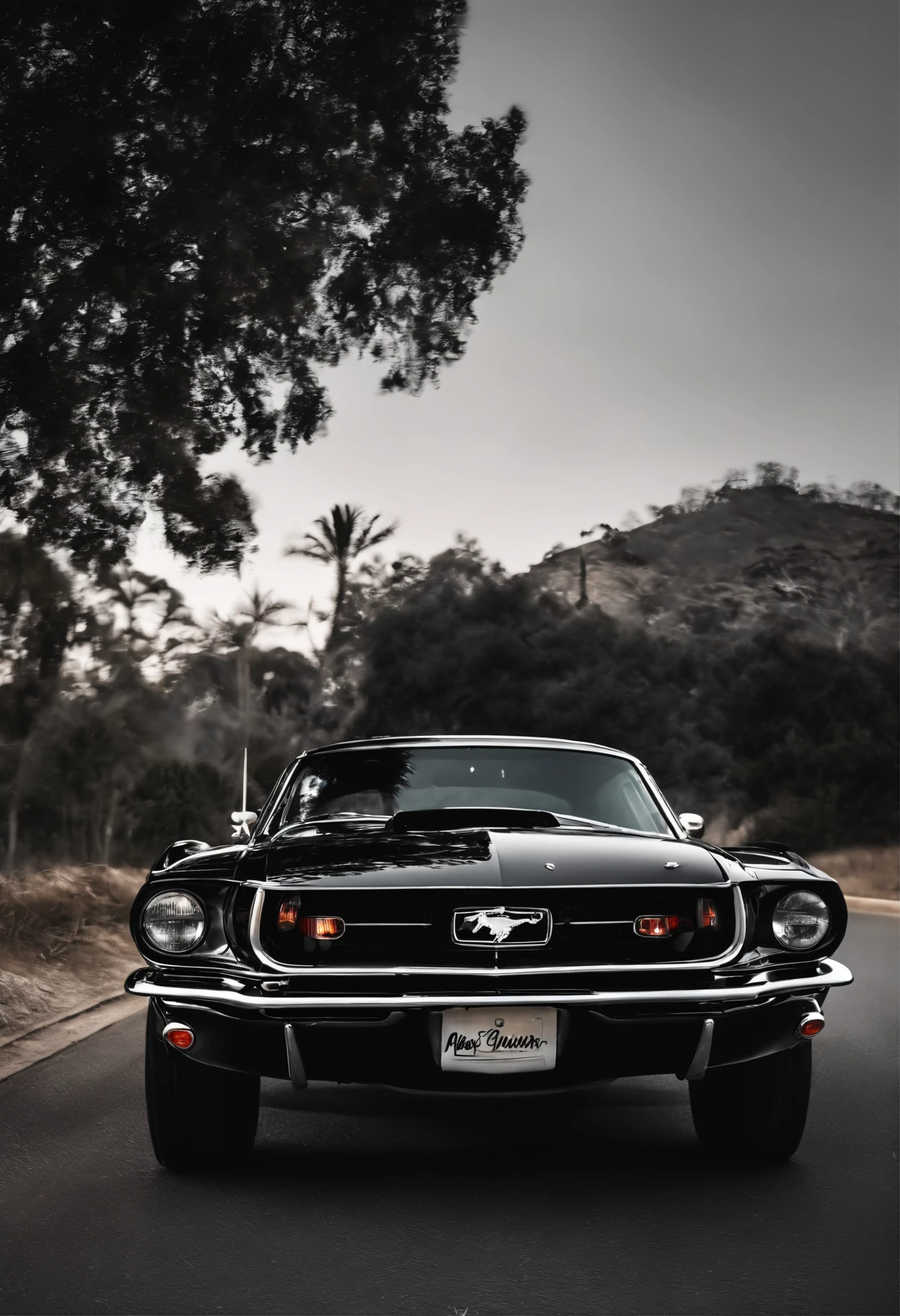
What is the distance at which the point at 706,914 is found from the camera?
4.63m

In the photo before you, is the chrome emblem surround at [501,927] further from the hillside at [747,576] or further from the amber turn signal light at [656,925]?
the hillside at [747,576]

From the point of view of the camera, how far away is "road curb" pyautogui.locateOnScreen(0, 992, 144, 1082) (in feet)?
23.5

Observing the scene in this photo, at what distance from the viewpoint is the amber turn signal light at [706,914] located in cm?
462

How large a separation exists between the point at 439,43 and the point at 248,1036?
10977mm

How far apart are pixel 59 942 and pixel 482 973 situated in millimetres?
7745

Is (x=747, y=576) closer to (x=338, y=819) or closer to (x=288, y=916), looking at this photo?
(x=338, y=819)

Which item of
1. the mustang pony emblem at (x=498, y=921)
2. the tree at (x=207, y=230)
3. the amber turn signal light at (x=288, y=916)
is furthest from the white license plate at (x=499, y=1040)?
the tree at (x=207, y=230)

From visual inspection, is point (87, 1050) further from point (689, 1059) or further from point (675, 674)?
point (675, 674)

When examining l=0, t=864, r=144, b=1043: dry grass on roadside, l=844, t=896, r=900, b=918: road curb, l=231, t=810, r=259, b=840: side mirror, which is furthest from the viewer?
l=844, t=896, r=900, b=918: road curb

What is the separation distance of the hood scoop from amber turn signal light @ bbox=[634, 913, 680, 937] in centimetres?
68

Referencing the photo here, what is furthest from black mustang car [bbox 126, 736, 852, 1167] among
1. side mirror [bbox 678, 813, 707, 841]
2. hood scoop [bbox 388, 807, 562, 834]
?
side mirror [bbox 678, 813, 707, 841]

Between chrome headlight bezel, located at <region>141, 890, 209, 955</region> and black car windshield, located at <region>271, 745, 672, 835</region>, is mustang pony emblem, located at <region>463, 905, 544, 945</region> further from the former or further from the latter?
black car windshield, located at <region>271, 745, 672, 835</region>

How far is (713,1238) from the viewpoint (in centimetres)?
411

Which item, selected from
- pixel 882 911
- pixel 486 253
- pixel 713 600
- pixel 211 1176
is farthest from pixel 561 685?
pixel 211 1176
